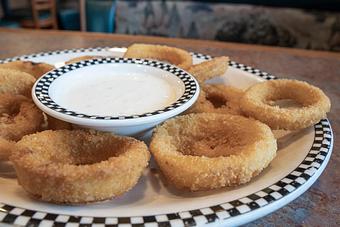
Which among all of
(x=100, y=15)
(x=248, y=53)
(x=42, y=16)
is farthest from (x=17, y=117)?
(x=42, y=16)

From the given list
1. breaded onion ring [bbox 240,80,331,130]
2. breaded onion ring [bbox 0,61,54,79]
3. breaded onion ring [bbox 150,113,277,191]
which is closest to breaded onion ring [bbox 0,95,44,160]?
breaded onion ring [bbox 0,61,54,79]

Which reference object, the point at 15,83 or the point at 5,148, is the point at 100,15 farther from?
the point at 5,148

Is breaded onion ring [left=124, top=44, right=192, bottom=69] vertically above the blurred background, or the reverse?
breaded onion ring [left=124, top=44, right=192, bottom=69]

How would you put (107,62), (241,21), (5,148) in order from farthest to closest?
1. (241,21)
2. (107,62)
3. (5,148)

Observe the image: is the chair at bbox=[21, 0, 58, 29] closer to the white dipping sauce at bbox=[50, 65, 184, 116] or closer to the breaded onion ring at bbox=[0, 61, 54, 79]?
the breaded onion ring at bbox=[0, 61, 54, 79]

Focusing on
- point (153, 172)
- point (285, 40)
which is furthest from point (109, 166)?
point (285, 40)

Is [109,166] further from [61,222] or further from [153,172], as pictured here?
[153,172]

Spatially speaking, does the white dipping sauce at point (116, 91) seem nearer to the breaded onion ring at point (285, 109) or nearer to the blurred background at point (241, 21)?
the breaded onion ring at point (285, 109)
